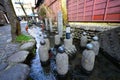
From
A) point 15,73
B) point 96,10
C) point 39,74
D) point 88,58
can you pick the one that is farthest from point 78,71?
point 96,10

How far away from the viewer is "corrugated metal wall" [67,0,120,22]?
12.8 feet

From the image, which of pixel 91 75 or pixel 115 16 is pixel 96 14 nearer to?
pixel 115 16

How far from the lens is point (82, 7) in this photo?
6.29 m

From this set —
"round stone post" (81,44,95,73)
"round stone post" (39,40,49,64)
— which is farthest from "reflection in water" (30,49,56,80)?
"round stone post" (81,44,95,73)

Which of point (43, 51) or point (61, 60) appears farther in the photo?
point (43, 51)

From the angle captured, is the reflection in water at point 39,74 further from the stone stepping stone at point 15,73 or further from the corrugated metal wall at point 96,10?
the corrugated metal wall at point 96,10

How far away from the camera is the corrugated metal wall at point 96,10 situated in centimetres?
389

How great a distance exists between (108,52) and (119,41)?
35.6 inches

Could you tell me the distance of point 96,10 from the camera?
16.5 feet

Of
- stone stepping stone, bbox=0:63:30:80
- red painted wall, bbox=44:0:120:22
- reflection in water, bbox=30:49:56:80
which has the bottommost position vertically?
reflection in water, bbox=30:49:56:80

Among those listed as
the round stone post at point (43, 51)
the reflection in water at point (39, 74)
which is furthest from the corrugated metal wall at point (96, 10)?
the reflection in water at point (39, 74)

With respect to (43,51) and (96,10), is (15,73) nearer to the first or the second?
(43,51)

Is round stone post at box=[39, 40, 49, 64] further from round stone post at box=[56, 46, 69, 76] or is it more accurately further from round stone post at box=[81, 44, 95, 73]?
round stone post at box=[81, 44, 95, 73]

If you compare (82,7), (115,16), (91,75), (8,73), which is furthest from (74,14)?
(8,73)
